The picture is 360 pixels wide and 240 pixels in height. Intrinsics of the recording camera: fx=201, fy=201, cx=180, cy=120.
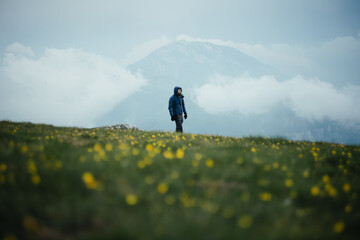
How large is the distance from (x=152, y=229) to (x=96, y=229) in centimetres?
70

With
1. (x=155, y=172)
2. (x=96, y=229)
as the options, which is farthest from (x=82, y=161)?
(x=96, y=229)

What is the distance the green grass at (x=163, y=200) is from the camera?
248cm

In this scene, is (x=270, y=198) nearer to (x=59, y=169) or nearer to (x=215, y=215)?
(x=215, y=215)

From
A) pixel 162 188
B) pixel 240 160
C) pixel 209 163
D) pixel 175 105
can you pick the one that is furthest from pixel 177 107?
pixel 162 188

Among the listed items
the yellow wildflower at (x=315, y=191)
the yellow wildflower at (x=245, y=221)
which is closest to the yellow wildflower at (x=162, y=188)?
the yellow wildflower at (x=245, y=221)

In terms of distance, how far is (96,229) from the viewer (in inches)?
98.5

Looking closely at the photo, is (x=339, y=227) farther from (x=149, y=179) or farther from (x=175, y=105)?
(x=175, y=105)

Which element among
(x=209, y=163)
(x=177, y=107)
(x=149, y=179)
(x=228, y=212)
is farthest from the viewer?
(x=177, y=107)

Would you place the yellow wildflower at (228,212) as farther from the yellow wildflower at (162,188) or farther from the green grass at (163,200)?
A: the yellow wildflower at (162,188)

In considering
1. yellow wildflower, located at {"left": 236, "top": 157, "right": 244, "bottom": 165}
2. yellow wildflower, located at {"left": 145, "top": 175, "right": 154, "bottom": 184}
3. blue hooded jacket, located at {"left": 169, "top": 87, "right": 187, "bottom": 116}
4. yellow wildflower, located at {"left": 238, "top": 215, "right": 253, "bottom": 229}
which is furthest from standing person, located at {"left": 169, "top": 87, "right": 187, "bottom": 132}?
yellow wildflower, located at {"left": 238, "top": 215, "right": 253, "bottom": 229}

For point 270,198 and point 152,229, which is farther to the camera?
point 270,198

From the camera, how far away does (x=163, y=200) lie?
3.12 metres

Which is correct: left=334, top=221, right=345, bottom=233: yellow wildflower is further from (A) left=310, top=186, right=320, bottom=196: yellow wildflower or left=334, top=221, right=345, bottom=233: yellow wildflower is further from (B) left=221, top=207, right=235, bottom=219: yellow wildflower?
(B) left=221, top=207, right=235, bottom=219: yellow wildflower

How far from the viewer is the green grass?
2.48 metres
